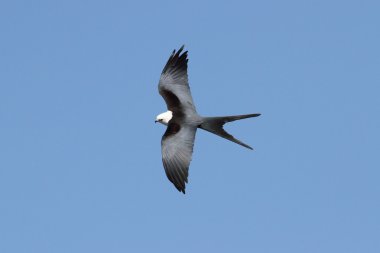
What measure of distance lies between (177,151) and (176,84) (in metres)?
2.60

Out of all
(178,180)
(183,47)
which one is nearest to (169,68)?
(183,47)

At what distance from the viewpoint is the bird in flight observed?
687 inches

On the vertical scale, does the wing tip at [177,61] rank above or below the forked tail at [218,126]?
above

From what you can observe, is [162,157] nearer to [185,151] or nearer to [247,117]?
[185,151]

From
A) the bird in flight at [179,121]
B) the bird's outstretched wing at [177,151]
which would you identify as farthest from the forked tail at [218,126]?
the bird's outstretched wing at [177,151]

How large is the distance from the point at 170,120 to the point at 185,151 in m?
1.37

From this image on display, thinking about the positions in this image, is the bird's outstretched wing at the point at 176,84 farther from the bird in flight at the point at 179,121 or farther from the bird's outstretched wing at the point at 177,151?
the bird's outstretched wing at the point at 177,151

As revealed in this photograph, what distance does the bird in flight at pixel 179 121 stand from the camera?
57.2 ft

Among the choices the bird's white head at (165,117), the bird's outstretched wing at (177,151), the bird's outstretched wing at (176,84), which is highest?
the bird's outstretched wing at (176,84)

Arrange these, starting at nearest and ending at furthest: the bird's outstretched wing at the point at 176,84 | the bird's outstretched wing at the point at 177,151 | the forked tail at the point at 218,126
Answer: the bird's outstretched wing at the point at 177,151
the forked tail at the point at 218,126
the bird's outstretched wing at the point at 176,84

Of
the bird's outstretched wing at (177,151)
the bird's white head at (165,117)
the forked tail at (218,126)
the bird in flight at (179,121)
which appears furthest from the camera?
the bird's white head at (165,117)

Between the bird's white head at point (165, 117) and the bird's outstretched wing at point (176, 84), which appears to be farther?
the bird's outstretched wing at point (176, 84)

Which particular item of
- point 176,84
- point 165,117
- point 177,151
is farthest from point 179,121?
point 176,84

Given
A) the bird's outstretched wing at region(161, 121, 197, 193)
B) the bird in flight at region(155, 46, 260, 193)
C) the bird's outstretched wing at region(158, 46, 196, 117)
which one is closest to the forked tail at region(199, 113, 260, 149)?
the bird in flight at region(155, 46, 260, 193)
